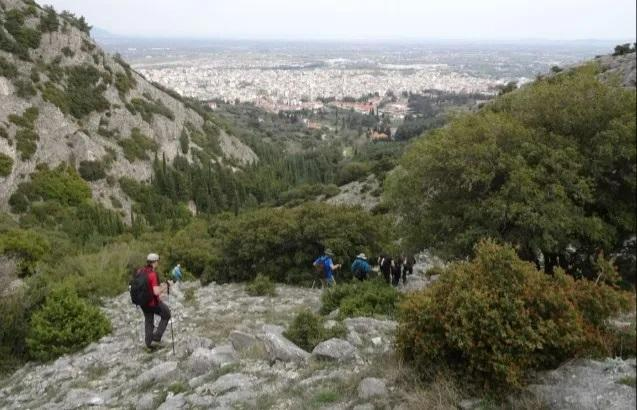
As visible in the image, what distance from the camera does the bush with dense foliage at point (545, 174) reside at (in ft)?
33.1

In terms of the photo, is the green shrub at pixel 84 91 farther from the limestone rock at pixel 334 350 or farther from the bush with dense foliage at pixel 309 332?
the limestone rock at pixel 334 350

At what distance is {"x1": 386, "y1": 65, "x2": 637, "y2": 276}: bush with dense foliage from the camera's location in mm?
10078

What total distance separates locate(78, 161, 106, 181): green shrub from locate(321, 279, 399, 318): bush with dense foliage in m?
44.3

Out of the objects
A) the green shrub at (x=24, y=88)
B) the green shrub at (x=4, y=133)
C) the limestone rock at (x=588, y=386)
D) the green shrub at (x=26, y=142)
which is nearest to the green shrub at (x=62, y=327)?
the limestone rock at (x=588, y=386)

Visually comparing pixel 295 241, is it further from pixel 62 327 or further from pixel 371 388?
pixel 371 388

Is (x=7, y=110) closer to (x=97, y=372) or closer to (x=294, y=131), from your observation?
(x=97, y=372)

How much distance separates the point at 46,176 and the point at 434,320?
47.7 m

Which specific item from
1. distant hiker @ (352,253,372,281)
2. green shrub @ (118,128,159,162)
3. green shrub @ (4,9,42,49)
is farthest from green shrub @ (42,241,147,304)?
green shrub @ (4,9,42,49)

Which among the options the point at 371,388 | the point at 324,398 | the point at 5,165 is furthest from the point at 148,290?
the point at 5,165

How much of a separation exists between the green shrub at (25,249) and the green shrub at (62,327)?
14.3 meters

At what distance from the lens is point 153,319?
988 cm

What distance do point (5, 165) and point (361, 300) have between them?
1665 inches

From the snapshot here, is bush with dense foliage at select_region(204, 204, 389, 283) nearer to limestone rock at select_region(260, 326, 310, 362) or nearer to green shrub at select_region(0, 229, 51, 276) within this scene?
limestone rock at select_region(260, 326, 310, 362)

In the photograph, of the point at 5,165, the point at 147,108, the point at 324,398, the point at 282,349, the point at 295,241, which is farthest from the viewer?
the point at 147,108
